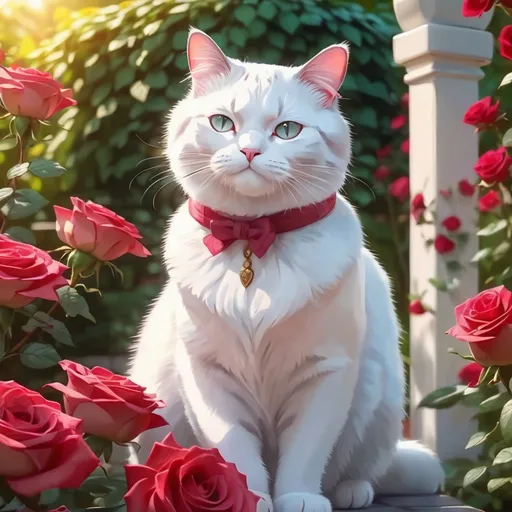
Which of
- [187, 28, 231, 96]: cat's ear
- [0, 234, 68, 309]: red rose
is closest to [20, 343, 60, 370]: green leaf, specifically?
[0, 234, 68, 309]: red rose

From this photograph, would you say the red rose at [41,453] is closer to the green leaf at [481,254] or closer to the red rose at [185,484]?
the red rose at [185,484]

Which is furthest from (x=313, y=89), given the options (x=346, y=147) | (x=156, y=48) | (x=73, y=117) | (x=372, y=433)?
(x=73, y=117)

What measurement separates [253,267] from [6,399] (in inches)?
18.8

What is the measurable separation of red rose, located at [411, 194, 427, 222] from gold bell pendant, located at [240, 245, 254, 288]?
957mm

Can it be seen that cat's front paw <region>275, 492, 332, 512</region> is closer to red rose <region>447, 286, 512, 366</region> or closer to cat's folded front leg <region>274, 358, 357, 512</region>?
cat's folded front leg <region>274, 358, 357, 512</region>

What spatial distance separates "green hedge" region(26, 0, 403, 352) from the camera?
94.4 inches

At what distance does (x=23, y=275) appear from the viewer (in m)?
1.14

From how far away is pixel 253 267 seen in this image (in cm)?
131

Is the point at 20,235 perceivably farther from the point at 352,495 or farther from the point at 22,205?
the point at 352,495

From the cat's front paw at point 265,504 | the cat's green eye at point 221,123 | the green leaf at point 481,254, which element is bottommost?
the cat's front paw at point 265,504

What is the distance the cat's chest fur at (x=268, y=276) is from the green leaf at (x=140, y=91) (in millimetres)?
1151

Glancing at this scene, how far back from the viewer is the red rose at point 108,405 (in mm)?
1048

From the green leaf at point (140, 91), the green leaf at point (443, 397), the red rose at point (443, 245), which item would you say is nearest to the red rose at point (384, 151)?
the red rose at point (443, 245)

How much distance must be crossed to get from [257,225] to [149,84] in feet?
4.10
